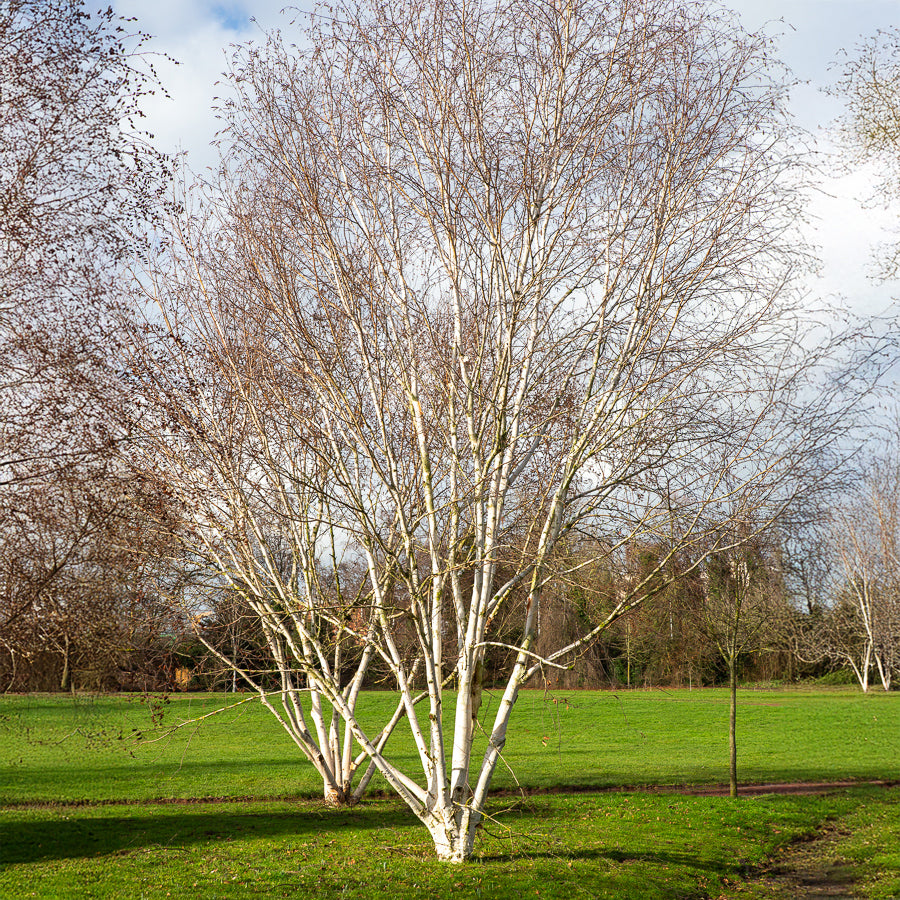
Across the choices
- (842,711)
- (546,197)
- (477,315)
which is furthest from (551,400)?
(842,711)

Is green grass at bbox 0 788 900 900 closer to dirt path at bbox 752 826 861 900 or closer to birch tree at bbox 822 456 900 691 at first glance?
dirt path at bbox 752 826 861 900

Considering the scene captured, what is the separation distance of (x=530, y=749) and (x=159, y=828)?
35.2 feet

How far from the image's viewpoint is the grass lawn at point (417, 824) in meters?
7.38

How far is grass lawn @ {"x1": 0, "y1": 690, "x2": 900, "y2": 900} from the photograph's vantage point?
7.38 meters

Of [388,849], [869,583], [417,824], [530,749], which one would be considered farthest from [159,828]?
[869,583]

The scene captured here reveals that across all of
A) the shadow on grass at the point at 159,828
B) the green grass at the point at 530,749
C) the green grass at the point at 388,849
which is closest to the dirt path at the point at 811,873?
the green grass at the point at 388,849

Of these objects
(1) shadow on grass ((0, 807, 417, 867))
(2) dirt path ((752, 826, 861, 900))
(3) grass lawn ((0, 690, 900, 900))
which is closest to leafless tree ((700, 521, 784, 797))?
(3) grass lawn ((0, 690, 900, 900))

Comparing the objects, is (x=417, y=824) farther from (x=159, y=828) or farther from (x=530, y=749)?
(x=530, y=749)

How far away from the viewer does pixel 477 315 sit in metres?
7.67

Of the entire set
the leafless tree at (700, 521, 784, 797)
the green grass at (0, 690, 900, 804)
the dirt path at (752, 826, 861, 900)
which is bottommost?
the green grass at (0, 690, 900, 804)

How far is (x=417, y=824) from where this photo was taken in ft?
33.5

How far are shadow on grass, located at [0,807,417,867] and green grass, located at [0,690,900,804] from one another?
0.92m

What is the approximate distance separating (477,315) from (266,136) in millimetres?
2615

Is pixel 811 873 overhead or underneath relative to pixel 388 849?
underneath
